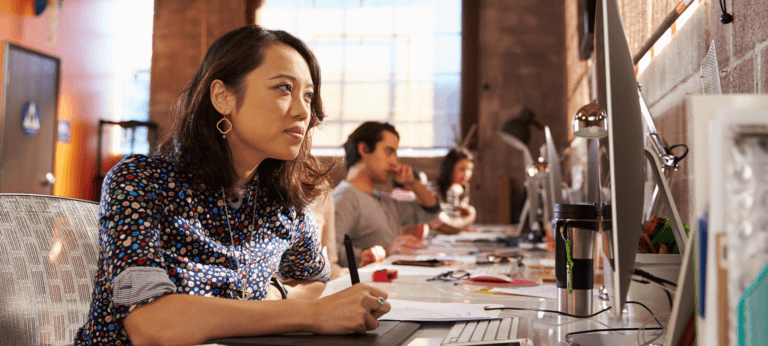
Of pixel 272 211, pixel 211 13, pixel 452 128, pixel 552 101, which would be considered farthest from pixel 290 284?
pixel 211 13

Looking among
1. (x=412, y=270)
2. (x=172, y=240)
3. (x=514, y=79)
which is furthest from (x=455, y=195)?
(x=172, y=240)

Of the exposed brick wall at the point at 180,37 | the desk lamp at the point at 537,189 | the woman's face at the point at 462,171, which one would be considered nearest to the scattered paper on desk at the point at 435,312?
the desk lamp at the point at 537,189

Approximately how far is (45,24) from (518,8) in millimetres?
5067

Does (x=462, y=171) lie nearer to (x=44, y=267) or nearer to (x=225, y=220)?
(x=225, y=220)

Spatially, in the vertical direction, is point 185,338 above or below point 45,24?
below

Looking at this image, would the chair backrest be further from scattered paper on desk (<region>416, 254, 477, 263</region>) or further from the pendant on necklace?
scattered paper on desk (<region>416, 254, 477, 263</region>)

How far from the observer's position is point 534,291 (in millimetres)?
1257

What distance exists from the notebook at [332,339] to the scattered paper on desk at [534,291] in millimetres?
527

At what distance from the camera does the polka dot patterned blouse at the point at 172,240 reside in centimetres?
75

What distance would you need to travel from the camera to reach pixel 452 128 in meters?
6.12

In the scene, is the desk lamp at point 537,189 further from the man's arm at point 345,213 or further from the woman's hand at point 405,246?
the man's arm at point 345,213

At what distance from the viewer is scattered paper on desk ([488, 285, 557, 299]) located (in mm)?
1200

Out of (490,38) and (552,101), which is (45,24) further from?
(552,101)

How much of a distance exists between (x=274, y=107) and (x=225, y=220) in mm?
227
